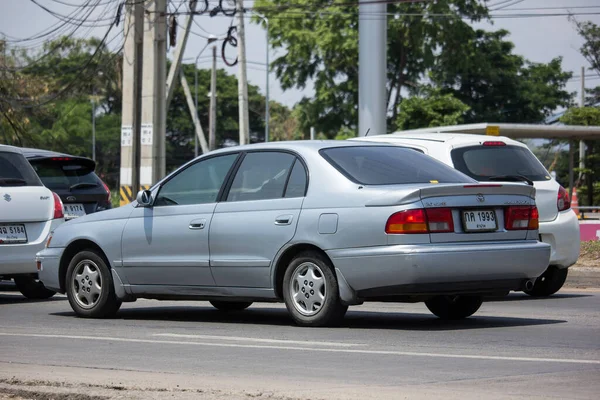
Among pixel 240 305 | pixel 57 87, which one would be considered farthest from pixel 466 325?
pixel 57 87

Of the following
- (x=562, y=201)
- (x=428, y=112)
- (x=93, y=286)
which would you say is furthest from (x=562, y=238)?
(x=428, y=112)

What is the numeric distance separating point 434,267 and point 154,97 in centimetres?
1724

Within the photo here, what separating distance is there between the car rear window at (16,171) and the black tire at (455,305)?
18.0 ft

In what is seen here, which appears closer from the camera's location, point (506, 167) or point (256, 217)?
point (256, 217)

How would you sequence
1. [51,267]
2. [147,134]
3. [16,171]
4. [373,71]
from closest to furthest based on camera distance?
[51,267] → [16,171] → [147,134] → [373,71]

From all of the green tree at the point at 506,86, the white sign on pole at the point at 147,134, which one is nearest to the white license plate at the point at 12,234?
the white sign on pole at the point at 147,134

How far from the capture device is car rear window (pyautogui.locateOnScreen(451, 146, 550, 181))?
1216cm

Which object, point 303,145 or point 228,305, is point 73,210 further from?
point 303,145

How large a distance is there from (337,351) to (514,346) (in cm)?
121

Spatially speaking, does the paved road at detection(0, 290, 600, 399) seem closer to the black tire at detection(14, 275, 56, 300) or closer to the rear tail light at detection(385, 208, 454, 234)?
the rear tail light at detection(385, 208, 454, 234)

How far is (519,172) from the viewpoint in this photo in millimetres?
12383

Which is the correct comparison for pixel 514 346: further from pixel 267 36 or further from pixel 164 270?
pixel 267 36

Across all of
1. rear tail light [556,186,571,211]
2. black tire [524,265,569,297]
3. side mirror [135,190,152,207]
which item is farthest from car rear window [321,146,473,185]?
black tire [524,265,569,297]

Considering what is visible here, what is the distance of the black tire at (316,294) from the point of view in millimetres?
9023
